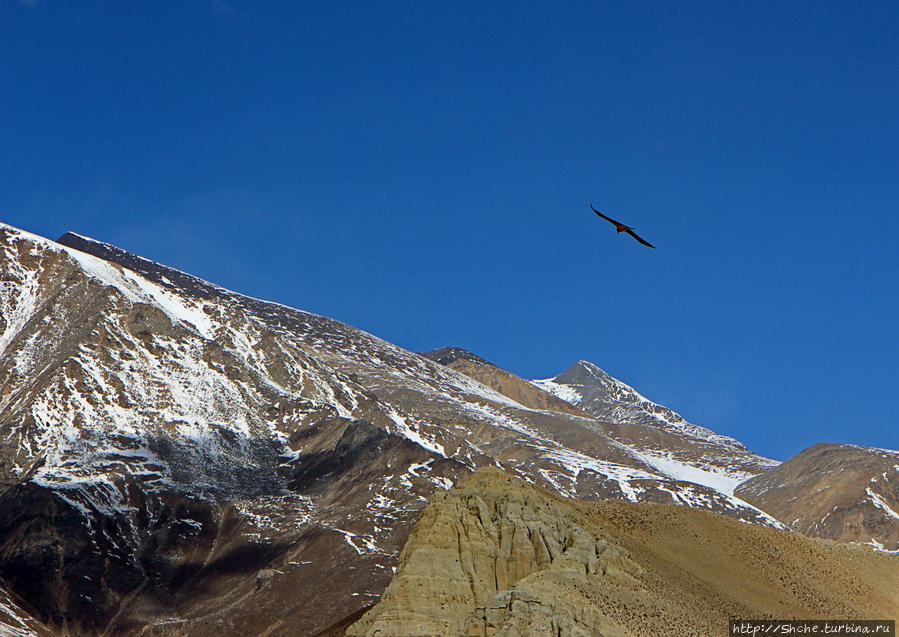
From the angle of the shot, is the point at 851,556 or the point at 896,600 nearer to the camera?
the point at 896,600

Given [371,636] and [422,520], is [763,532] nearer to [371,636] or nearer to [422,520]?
[422,520]

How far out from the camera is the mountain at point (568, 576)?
6862 centimetres

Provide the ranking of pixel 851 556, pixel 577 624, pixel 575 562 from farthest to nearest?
pixel 851 556 → pixel 575 562 → pixel 577 624

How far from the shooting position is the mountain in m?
68.6

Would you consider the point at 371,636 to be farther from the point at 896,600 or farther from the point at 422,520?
the point at 896,600

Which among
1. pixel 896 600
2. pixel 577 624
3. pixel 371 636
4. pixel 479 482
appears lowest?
pixel 371 636

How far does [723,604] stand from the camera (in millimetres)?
76750

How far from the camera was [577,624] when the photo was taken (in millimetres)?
66812

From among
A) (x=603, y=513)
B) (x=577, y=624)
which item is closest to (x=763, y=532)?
(x=603, y=513)

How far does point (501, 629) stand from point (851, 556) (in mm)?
38445

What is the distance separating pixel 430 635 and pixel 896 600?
36078 millimetres

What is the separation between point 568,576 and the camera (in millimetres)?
70750

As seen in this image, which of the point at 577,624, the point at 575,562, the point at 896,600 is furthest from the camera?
the point at 896,600

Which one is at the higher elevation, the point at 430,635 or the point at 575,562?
the point at 575,562
